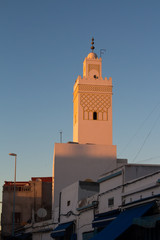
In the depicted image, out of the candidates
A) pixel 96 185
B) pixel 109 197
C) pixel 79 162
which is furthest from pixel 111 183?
pixel 79 162

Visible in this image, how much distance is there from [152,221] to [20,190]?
2802 centimetres

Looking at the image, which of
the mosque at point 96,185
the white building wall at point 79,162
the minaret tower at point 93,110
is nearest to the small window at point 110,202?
the mosque at point 96,185

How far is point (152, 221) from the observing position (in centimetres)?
1405

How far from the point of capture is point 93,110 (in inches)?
1566

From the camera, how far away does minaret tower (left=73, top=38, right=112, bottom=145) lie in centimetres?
3938

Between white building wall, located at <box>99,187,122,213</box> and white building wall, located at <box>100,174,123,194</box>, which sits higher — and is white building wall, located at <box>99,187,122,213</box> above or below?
below

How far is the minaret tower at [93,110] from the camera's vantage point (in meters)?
39.4

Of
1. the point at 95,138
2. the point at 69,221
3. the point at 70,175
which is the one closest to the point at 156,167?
the point at 69,221

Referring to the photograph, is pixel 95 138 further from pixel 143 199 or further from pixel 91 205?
pixel 143 199

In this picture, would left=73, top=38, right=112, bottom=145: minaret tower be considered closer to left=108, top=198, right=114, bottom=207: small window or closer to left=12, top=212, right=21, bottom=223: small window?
left=12, top=212, right=21, bottom=223: small window

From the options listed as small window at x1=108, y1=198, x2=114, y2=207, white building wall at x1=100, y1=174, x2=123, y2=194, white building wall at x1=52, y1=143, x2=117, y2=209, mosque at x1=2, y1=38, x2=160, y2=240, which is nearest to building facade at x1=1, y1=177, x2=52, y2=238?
mosque at x1=2, y1=38, x2=160, y2=240

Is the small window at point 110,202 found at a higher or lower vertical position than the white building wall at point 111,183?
lower

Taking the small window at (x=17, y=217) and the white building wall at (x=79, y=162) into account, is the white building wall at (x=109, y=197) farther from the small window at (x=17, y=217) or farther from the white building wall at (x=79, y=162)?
the small window at (x=17, y=217)

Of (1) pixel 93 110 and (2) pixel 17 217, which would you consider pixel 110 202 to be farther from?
(2) pixel 17 217
